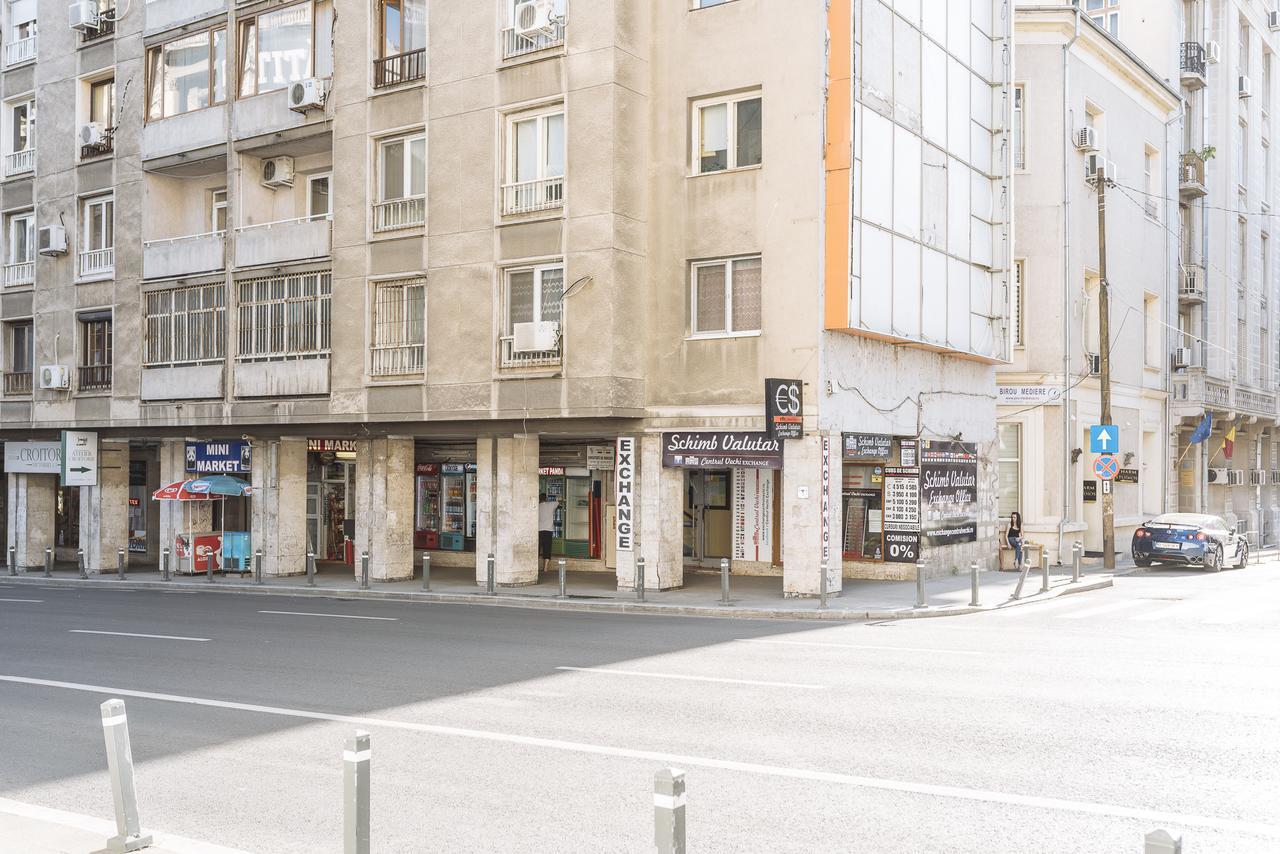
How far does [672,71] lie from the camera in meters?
23.2

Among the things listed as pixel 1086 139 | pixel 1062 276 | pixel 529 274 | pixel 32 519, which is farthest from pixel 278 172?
pixel 1086 139

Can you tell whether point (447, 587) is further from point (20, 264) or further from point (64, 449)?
point (20, 264)

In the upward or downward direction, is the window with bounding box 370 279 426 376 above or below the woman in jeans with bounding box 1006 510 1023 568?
above

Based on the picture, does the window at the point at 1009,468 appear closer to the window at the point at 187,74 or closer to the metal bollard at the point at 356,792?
the window at the point at 187,74

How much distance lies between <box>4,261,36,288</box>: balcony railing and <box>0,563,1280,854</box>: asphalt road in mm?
20147

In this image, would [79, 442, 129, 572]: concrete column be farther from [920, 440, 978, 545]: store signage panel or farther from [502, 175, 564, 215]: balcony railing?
[920, 440, 978, 545]: store signage panel

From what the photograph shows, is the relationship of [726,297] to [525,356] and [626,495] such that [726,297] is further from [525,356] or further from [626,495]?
[626,495]

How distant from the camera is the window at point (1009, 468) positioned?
31.6m

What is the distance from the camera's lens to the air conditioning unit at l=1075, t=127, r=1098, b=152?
31.7m

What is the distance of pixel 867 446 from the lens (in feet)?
75.5

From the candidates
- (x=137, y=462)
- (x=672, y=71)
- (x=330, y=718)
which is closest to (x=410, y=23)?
(x=672, y=71)

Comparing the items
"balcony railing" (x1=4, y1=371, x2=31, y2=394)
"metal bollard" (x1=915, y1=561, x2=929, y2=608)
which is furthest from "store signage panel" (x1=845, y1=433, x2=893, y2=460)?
"balcony railing" (x1=4, y1=371, x2=31, y2=394)

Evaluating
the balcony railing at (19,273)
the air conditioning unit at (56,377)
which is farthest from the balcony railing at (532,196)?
the balcony railing at (19,273)

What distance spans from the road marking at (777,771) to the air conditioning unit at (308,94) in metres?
18.4
